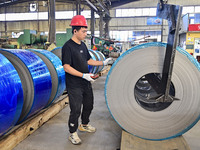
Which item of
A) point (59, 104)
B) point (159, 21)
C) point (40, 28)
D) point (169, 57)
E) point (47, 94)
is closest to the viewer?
point (169, 57)

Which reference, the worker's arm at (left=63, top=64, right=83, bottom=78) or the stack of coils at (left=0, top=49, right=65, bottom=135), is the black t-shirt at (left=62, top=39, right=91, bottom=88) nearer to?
the worker's arm at (left=63, top=64, right=83, bottom=78)

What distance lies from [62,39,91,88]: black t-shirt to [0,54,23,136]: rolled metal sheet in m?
0.53

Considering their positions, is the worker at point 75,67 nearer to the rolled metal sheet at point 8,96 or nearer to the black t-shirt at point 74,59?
the black t-shirt at point 74,59

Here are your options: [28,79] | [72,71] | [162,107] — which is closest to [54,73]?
[28,79]

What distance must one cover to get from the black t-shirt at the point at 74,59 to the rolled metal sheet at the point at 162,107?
0.49 metres

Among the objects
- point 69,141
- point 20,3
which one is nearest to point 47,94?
point 69,141

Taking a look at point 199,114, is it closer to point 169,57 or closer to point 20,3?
point 169,57

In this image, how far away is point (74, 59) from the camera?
2156 millimetres

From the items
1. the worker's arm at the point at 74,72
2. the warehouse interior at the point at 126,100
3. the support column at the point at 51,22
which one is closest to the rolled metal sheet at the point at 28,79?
the warehouse interior at the point at 126,100

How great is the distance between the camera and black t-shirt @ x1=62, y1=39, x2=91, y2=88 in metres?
2.08

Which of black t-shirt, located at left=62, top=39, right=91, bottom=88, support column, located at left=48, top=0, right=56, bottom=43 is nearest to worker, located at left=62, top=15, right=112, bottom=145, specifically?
black t-shirt, located at left=62, top=39, right=91, bottom=88

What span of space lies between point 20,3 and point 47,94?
2426cm

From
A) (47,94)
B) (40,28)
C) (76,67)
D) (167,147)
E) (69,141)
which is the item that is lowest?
(69,141)

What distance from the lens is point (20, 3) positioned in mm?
23344
